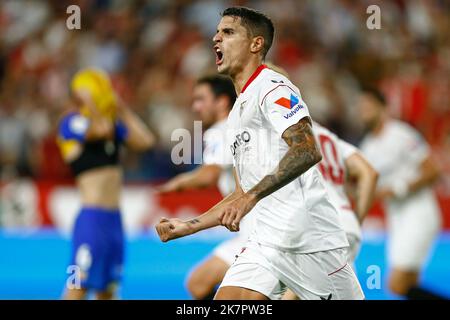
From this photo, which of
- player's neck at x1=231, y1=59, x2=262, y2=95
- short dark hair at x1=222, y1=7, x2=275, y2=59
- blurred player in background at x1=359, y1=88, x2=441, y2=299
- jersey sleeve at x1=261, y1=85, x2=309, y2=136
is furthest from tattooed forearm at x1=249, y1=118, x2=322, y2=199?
blurred player in background at x1=359, y1=88, x2=441, y2=299

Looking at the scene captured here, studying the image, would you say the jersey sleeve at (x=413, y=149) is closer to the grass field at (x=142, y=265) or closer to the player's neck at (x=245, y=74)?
the grass field at (x=142, y=265)

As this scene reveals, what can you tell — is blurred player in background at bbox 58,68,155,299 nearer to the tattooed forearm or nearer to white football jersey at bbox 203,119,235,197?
white football jersey at bbox 203,119,235,197

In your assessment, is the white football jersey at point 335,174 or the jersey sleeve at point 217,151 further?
the jersey sleeve at point 217,151

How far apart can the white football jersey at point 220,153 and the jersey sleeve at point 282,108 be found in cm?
233

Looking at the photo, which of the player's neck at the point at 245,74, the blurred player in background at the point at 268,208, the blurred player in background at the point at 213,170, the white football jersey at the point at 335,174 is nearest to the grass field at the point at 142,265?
the blurred player in background at the point at 213,170

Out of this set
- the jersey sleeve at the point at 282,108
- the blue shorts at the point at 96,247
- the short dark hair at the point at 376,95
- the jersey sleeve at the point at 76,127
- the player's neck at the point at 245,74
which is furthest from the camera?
the short dark hair at the point at 376,95

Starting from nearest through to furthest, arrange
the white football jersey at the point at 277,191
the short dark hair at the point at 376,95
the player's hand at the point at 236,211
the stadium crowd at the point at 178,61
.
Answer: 1. the player's hand at the point at 236,211
2. the white football jersey at the point at 277,191
3. the short dark hair at the point at 376,95
4. the stadium crowd at the point at 178,61

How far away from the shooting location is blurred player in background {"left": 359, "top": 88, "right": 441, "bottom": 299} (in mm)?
9367

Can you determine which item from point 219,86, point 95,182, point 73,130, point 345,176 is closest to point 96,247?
point 95,182

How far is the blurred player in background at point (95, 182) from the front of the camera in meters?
7.47

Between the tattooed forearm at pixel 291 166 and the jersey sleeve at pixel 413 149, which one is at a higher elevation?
the jersey sleeve at pixel 413 149

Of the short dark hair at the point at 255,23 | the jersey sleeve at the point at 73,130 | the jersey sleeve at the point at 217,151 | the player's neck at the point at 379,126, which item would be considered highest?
the player's neck at the point at 379,126

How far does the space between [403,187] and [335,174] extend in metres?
3.34

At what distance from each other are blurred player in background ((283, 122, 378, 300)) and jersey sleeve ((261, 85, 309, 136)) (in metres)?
1.53
